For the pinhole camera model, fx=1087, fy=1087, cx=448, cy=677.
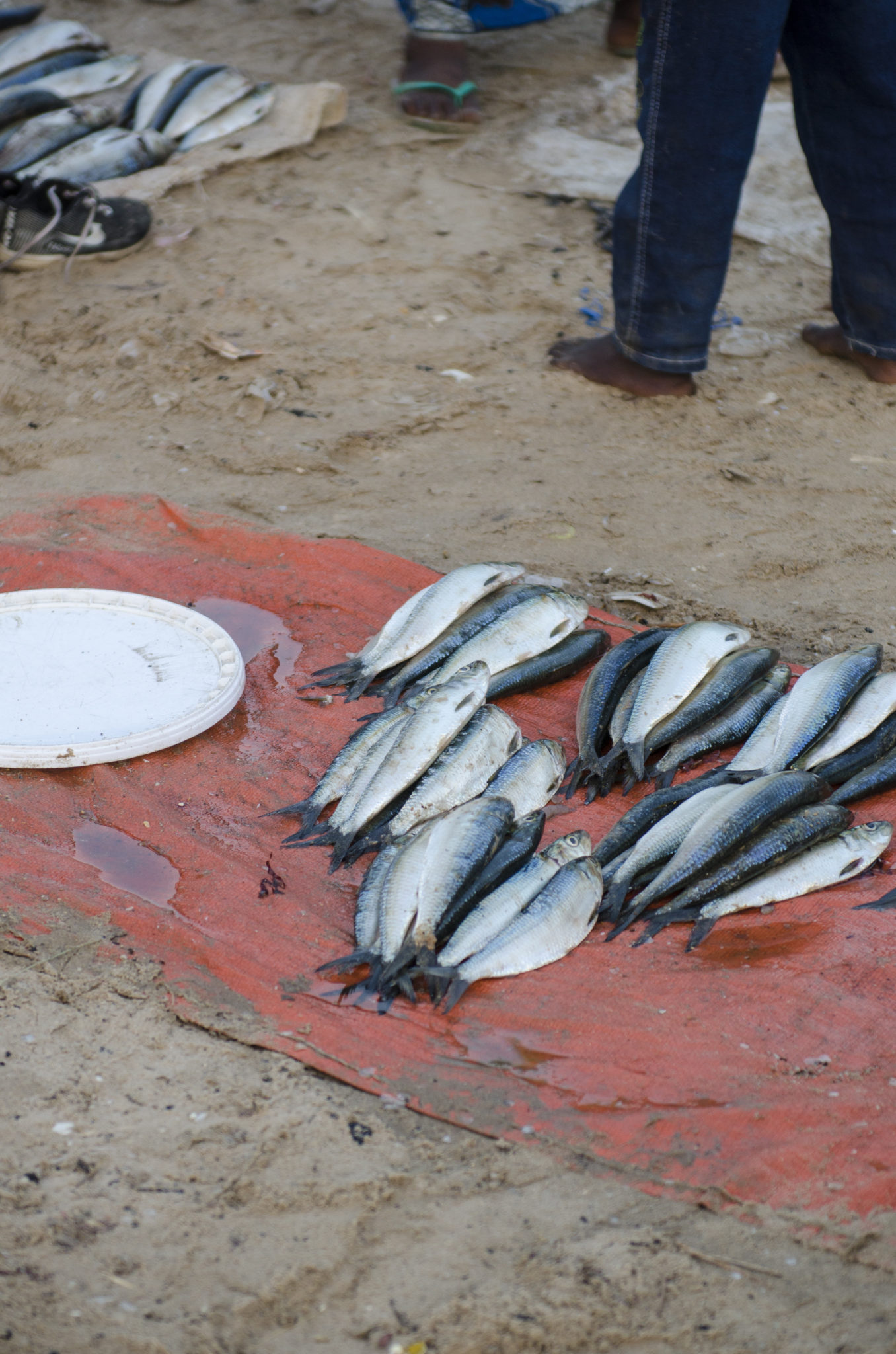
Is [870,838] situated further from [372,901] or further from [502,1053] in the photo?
[372,901]

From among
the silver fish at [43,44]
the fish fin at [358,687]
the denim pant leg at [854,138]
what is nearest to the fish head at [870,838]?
the fish fin at [358,687]

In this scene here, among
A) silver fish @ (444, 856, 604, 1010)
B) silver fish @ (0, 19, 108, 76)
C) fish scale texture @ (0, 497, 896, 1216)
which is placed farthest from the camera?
silver fish @ (0, 19, 108, 76)

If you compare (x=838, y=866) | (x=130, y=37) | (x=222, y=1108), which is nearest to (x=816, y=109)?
(x=838, y=866)

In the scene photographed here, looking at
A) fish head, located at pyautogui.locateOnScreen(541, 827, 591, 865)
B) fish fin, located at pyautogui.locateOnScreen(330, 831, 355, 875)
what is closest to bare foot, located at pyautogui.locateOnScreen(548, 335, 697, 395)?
fish head, located at pyautogui.locateOnScreen(541, 827, 591, 865)

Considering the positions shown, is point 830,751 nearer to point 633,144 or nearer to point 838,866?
point 838,866

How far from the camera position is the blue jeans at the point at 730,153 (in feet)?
15.0

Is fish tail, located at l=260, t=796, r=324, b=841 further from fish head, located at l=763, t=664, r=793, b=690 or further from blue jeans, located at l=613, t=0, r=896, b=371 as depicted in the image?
blue jeans, located at l=613, t=0, r=896, b=371

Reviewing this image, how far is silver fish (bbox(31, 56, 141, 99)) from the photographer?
8.09 m

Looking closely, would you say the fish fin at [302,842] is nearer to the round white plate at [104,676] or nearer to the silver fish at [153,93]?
the round white plate at [104,676]

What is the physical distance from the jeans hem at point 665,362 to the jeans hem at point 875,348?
876 millimetres

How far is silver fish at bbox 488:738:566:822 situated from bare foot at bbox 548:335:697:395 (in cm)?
285

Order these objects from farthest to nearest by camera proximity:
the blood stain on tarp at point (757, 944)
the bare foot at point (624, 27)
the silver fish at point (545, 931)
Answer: the bare foot at point (624, 27)
the blood stain on tarp at point (757, 944)
the silver fish at point (545, 931)

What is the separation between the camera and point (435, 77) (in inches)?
320

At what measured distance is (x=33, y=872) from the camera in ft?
10.0
